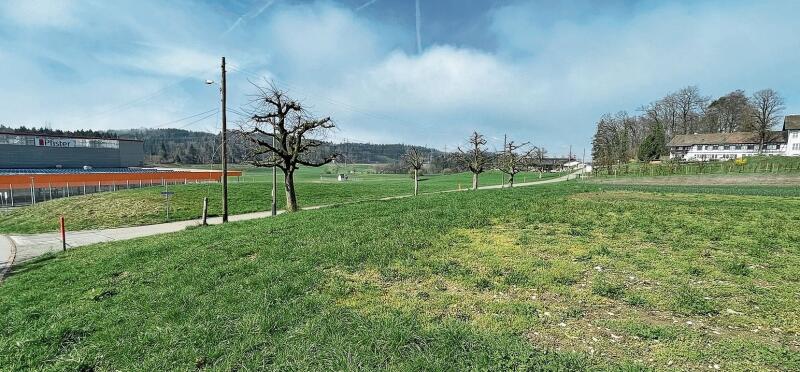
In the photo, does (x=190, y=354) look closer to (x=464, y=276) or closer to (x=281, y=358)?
(x=281, y=358)

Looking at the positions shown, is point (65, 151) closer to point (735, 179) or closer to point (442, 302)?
point (442, 302)

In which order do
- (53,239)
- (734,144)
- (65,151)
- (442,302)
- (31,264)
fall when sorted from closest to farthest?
(442,302), (31,264), (53,239), (734,144), (65,151)

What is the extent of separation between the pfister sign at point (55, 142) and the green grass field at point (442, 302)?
98769 mm

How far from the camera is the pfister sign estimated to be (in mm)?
80562

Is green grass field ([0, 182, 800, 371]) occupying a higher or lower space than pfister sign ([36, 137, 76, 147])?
lower

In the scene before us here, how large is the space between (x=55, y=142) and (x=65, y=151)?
2.59 m

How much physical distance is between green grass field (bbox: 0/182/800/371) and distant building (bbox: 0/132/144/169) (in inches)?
3837

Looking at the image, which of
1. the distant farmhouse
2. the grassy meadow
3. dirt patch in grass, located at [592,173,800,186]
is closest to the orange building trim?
dirt patch in grass, located at [592,173,800,186]

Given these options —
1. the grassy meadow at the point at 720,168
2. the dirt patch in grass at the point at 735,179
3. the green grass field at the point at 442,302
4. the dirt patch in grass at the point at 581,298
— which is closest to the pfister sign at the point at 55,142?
the green grass field at the point at 442,302

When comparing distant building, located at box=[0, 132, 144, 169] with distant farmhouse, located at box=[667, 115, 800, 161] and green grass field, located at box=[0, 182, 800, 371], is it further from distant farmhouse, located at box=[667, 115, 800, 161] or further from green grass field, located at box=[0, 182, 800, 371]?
distant farmhouse, located at box=[667, 115, 800, 161]

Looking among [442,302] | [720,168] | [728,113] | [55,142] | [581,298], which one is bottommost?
[442,302]

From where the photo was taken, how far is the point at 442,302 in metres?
5.62

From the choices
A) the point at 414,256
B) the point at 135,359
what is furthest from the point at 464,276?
the point at 135,359

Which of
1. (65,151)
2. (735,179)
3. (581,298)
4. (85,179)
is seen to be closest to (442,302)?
(581,298)
